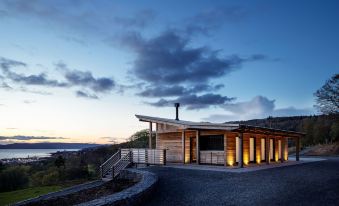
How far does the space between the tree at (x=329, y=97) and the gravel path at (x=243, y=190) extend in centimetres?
2666

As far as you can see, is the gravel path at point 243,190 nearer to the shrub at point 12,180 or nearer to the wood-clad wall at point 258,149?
the wood-clad wall at point 258,149

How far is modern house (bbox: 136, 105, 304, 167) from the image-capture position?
18609mm

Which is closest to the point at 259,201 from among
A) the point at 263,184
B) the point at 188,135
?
the point at 263,184

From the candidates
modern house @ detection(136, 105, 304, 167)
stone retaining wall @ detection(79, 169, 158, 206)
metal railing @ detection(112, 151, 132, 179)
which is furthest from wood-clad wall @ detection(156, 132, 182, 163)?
stone retaining wall @ detection(79, 169, 158, 206)

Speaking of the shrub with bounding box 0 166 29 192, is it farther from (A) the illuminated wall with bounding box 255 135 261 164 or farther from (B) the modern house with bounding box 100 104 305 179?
(A) the illuminated wall with bounding box 255 135 261 164

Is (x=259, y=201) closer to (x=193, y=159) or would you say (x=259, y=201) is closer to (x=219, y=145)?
(x=219, y=145)

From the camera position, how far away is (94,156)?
54.0 metres

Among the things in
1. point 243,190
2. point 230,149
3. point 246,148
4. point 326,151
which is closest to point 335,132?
point 326,151

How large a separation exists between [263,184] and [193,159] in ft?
33.1

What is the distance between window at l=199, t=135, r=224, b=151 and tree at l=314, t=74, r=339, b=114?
2310cm

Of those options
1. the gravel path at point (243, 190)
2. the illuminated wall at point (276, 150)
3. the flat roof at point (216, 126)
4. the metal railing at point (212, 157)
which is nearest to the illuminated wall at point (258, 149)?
the flat roof at point (216, 126)

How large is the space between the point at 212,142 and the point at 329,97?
77.6ft

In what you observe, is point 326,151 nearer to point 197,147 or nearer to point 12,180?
point 197,147

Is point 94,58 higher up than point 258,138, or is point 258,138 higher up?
point 94,58
